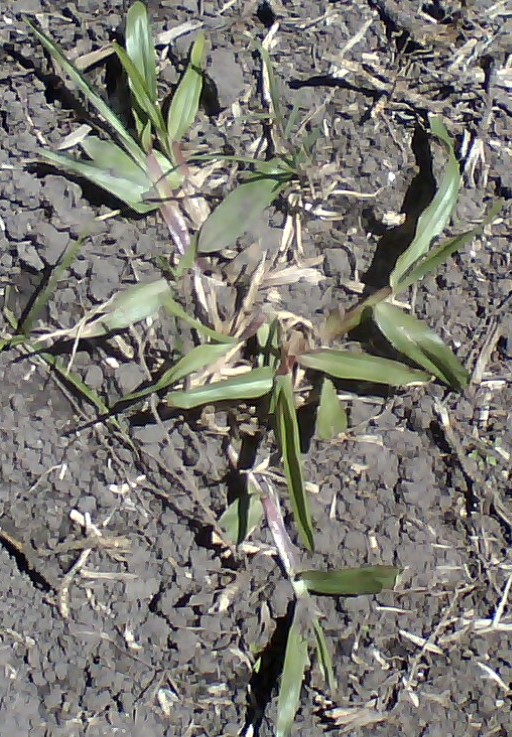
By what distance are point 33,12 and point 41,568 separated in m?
1.09

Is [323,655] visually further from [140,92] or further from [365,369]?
[140,92]

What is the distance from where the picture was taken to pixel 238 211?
156 centimetres

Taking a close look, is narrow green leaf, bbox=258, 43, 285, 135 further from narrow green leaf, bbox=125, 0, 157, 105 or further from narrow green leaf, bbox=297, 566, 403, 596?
narrow green leaf, bbox=297, 566, 403, 596

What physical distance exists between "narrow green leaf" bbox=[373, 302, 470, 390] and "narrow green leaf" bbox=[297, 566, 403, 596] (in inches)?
14.9

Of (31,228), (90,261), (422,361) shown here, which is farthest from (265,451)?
(31,228)

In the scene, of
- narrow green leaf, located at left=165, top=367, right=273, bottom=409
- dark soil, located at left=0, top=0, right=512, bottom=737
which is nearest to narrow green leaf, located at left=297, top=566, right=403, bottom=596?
dark soil, located at left=0, top=0, right=512, bottom=737

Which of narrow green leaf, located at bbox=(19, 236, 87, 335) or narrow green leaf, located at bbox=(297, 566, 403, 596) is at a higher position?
narrow green leaf, located at bbox=(19, 236, 87, 335)

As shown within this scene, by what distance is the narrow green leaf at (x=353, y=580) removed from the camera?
5.12ft

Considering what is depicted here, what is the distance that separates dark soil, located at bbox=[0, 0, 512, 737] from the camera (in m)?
1.60

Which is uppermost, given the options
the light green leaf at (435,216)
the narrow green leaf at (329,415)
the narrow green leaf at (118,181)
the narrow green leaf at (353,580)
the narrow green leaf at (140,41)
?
the narrow green leaf at (140,41)

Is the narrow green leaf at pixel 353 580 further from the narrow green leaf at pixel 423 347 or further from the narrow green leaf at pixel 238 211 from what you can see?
the narrow green leaf at pixel 238 211

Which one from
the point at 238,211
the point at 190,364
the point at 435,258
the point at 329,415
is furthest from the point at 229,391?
the point at 435,258

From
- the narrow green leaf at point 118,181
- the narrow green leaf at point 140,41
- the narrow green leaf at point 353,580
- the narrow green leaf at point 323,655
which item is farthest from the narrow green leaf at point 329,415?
the narrow green leaf at point 140,41

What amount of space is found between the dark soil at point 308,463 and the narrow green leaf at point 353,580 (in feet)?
0.12
